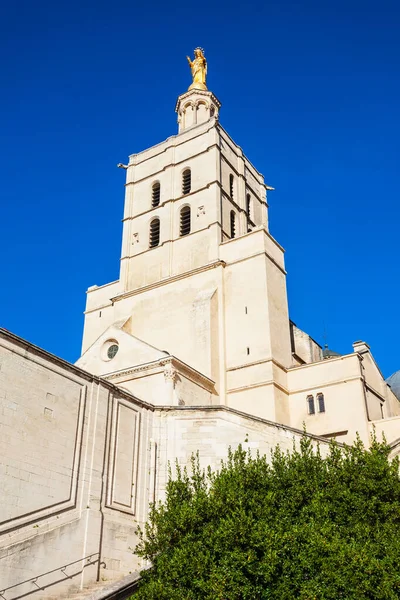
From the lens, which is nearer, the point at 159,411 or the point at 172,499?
the point at 172,499

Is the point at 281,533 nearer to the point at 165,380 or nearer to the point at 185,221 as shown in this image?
the point at 165,380

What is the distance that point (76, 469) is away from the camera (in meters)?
17.8

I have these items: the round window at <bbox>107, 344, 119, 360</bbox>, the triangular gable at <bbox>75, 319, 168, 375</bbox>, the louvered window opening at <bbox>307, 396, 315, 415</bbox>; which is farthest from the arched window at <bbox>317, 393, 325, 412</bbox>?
the round window at <bbox>107, 344, 119, 360</bbox>

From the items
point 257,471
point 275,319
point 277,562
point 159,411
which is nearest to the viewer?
point 277,562

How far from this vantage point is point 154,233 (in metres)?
40.1

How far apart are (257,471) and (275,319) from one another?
15.3 meters

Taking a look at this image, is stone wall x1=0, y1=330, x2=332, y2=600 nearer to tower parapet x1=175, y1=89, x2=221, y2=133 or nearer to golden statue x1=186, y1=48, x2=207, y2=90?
tower parapet x1=175, y1=89, x2=221, y2=133

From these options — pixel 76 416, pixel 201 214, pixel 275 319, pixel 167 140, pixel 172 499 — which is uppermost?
pixel 167 140

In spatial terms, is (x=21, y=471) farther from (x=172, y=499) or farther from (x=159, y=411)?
(x=159, y=411)

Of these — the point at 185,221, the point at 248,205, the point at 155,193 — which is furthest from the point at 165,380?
the point at 248,205

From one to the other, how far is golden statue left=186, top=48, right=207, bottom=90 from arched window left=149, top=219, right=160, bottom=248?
14712 mm

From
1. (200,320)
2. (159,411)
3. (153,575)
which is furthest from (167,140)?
(153,575)

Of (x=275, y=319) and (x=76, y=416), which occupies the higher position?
(x=275, y=319)

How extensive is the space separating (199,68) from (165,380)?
31.2m
